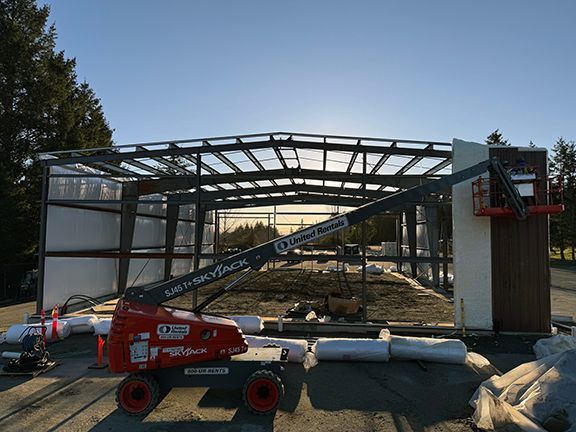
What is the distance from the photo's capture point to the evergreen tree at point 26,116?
18188 millimetres

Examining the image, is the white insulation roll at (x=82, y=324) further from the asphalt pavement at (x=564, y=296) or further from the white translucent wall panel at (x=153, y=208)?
the asphalt pavement at (x=564, y=296)

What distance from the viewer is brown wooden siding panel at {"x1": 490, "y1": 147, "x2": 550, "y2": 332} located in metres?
10.1

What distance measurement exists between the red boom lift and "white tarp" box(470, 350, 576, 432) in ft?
8.84

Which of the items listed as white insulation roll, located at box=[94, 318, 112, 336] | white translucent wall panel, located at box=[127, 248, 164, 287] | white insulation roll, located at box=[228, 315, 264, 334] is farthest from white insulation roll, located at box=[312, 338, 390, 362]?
white translucent wall panel, located at box=[127, 248, 164, 287]

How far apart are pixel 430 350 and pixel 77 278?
1146 cm

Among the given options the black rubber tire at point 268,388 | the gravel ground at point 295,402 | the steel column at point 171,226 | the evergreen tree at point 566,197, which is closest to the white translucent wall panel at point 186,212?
the steel column at point 171,226

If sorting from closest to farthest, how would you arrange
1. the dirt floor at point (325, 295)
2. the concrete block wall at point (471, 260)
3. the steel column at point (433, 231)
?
the concrete block wall at point (471, 260), the dirt floor at point (325, 295), the steel column at point (433, 231)

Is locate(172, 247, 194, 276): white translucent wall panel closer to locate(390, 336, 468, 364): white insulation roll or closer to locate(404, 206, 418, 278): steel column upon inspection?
locate(404, 206, 418, 278): steel column

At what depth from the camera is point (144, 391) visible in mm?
5586

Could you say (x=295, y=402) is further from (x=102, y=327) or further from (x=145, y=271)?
(x=145, y=271)

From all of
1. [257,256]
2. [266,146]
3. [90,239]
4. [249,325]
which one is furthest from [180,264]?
[257,256]

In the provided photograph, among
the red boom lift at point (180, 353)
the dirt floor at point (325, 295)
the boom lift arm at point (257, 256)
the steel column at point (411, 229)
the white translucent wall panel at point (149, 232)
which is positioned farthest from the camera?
the steel column at point (411, 229)

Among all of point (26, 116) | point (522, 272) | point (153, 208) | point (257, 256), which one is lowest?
point (522, 272)

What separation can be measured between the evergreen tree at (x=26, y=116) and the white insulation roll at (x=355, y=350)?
16401mm
